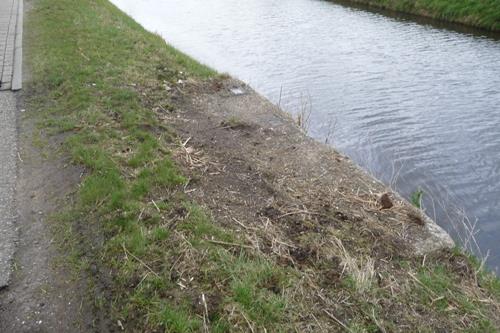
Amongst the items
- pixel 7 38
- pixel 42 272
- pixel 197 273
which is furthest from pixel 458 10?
pixel 42 272

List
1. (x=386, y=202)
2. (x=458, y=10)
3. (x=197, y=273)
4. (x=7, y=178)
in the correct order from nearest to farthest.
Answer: (x=197, y=273) → (x=386, y=202) → (x=7, y=178) → (x=458, y=10)

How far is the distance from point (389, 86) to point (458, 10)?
33.1 ft

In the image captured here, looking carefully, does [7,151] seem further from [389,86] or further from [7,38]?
[389,86]

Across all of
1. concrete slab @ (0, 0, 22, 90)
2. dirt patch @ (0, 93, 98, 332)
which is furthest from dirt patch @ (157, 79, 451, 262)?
concrete slab @ (0, 0, 22, 90)

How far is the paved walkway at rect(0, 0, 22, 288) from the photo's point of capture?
450 cm

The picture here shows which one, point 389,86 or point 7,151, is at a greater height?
point 7,151

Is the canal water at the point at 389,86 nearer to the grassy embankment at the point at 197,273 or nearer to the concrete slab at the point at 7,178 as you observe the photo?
the grassy embankment at the point at 197,273

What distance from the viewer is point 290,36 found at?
712 inches

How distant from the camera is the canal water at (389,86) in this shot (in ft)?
27.0

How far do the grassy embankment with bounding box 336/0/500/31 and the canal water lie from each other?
102 centimetres

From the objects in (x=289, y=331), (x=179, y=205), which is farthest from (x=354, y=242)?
(x=179, y=205)

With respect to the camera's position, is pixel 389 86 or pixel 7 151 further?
pixel 389 86

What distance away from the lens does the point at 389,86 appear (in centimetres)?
1259

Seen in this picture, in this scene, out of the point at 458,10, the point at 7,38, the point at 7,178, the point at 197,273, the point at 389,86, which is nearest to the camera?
the point at 197,273
